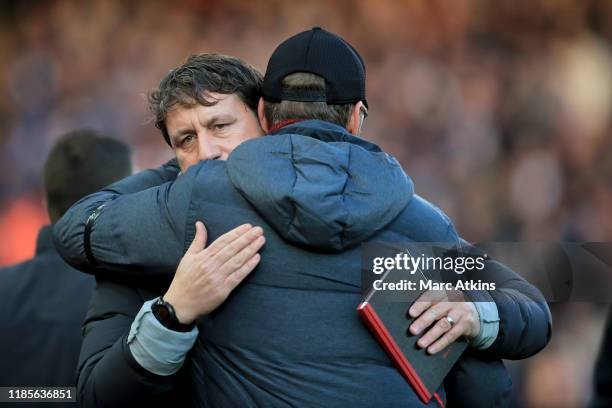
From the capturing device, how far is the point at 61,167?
279 cm

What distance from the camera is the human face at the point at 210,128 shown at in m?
2.12

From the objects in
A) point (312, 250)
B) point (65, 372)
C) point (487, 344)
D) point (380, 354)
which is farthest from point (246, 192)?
point (65, 372)

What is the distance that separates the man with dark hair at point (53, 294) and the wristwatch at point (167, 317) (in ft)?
3.31

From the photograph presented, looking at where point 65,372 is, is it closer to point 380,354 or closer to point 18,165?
point 380,354

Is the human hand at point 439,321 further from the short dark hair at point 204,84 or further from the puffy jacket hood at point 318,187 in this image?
the short dark hair at point 204,84

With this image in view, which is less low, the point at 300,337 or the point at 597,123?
the point at 300,337

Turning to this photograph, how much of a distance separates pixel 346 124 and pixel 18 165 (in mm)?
3529

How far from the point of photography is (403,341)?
1689 mm

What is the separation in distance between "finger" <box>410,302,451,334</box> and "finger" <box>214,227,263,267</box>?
33 cm

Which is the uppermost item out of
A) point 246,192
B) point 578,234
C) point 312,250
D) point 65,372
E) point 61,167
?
point 246,192

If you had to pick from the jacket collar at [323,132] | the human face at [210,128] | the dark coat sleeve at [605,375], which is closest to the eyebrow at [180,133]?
the human face at [210,128]

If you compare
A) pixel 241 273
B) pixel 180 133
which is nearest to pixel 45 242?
pixel 180 133

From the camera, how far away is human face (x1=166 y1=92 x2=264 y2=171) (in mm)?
2119

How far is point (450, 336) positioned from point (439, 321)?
34 millimetres
